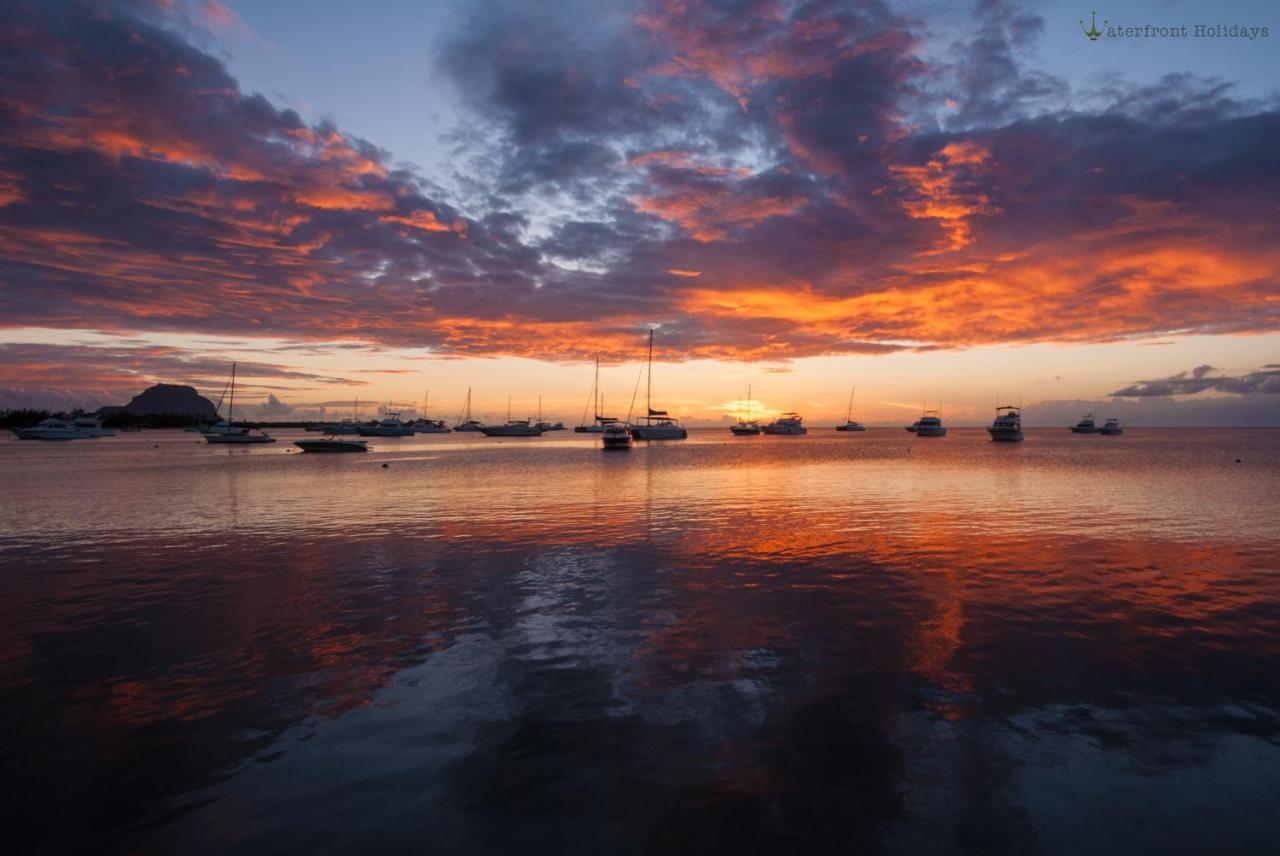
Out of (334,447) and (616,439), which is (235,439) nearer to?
(334,447)

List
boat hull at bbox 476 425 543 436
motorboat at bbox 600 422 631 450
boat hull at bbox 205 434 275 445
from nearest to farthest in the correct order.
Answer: motorboat at bbox 600 422 631 450, boat hull at bbox 205 434 275 445, boat hull at bbox 476 425 543 436

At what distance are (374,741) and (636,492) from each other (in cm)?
3071

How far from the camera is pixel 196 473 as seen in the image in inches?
2008

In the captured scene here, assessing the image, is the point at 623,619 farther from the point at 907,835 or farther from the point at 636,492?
the point at 636,492

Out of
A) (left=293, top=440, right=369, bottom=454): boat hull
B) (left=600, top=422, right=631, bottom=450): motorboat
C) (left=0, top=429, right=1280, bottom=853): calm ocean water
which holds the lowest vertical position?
(left=0, top=429, right=1280, bottom=853): calm ocean water

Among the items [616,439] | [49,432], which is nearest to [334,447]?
[616,439]

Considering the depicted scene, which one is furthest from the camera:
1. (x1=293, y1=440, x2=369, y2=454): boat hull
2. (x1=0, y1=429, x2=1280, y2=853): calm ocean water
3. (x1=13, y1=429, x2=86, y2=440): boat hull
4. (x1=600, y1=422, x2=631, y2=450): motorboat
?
(x1=13, y1=429, x2=86, y2=440): boat hull

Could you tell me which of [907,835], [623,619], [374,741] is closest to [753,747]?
[907,835]

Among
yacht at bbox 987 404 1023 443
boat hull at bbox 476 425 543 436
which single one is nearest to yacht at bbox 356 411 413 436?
boat hull at bbox 476 425 543 436

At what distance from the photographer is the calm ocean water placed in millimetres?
6461

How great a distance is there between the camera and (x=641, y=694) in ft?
31.0

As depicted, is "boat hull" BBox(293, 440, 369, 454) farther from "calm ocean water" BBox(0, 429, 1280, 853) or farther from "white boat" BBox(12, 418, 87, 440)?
"white boat" BBox(12, 418, 87, 440)

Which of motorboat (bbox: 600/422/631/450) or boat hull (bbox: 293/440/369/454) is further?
motorboat (bbox: 600/422/631/450)

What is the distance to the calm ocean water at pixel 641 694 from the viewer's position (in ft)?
21.2
